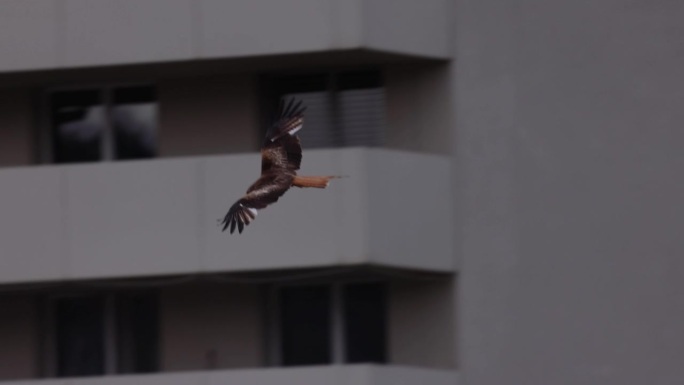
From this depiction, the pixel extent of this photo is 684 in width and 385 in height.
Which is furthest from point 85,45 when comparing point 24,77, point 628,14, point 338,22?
point 628,14

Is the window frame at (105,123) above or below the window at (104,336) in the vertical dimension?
above

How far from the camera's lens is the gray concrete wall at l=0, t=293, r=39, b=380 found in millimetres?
18531

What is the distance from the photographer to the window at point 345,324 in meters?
18.0

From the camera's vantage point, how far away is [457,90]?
17.4m

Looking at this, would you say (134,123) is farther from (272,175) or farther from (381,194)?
(272,175)

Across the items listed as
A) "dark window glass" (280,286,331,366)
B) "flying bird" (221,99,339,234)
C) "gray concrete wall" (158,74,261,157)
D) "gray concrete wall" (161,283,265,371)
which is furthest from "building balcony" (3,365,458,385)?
"flying bird" (221,99,339,234)

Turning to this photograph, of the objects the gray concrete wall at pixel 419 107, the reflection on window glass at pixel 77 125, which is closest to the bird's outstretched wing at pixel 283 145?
the gray concrete wall at pixel 419 107

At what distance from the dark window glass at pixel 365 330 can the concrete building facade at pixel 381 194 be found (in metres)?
0.02

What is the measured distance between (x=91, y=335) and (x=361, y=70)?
3.22 m

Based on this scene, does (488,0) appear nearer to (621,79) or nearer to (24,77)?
(621,79)

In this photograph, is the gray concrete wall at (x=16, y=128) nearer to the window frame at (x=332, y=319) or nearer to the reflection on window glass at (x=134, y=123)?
the reflection on window glass at (x=134, y=123)

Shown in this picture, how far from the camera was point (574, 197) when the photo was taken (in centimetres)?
1684

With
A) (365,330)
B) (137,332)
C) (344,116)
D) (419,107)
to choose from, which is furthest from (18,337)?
(419,107)

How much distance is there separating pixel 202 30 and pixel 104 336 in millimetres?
2938
